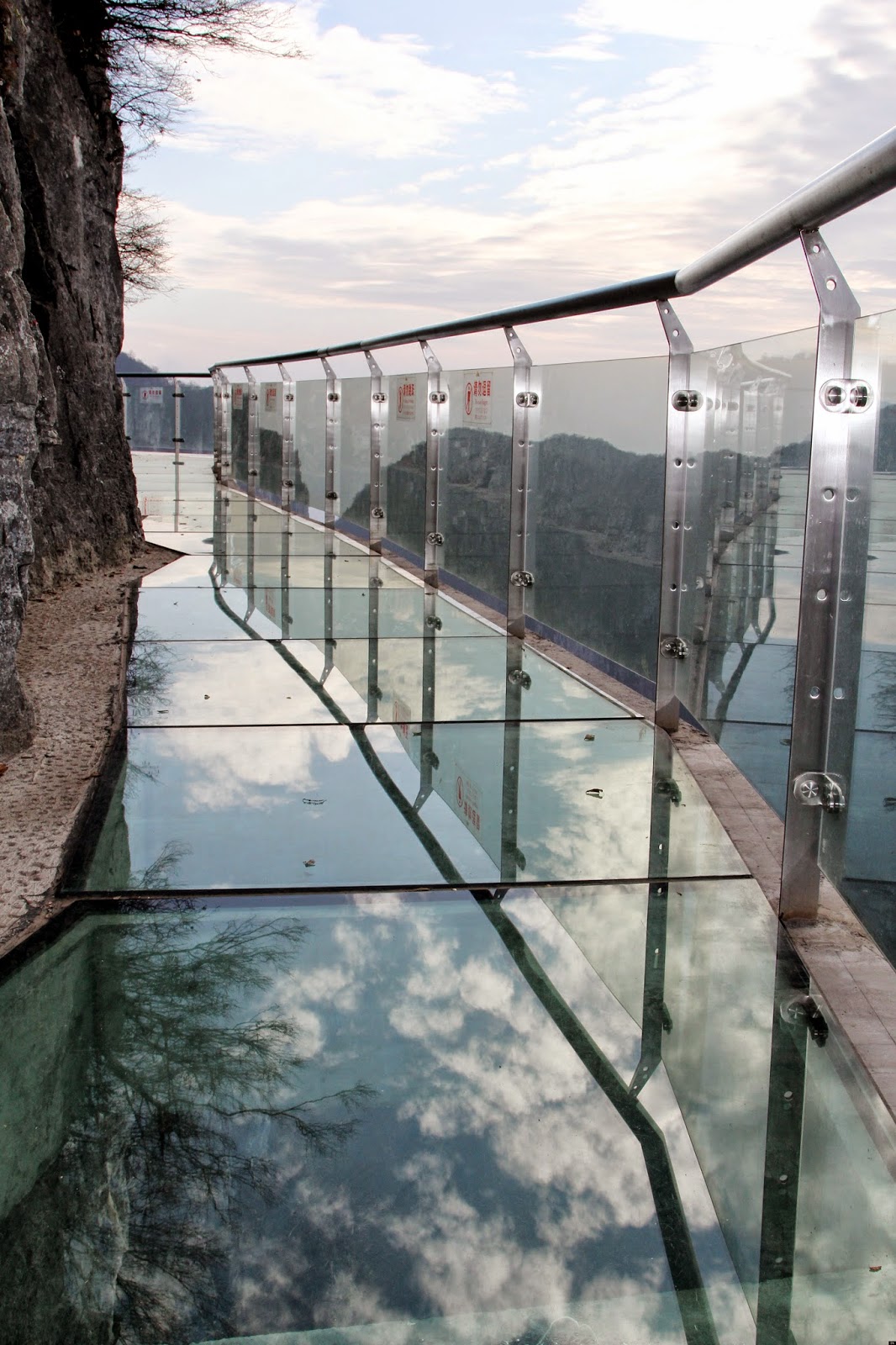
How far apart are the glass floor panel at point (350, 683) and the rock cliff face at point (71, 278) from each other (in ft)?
3.98

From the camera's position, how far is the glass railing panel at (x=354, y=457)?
8203 millimetres

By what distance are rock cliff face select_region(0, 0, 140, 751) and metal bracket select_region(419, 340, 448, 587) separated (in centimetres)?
187

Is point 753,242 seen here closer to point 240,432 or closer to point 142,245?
point 240,432

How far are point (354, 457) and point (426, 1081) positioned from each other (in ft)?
22.9

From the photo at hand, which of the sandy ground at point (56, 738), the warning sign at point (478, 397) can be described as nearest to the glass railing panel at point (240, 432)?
the sandy ground at point (56, 738)

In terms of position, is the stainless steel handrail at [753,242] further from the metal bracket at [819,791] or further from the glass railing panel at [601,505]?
the metal bracket at [819,791]

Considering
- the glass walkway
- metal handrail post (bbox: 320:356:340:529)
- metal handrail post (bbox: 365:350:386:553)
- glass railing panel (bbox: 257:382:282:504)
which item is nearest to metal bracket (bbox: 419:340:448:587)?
metal handrail post (bbox: 365:350:386:553)

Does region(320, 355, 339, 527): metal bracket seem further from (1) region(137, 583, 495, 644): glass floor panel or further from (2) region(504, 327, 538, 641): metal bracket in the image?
(2) region(504, 327, 538, 641): metal bracket

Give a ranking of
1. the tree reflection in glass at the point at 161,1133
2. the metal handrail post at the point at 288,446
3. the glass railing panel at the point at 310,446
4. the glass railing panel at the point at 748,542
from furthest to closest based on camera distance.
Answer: the metal handrail post at the point at 288,446 → the glass railing panel at the point at 310,446 → the glass railing panel at the point at 748,542 → the tree reflection in glass at the point at 161,1133

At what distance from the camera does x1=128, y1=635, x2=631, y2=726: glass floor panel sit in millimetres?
4212

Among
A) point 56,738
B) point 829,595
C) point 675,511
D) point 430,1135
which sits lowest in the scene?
point 430,1135

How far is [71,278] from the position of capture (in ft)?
26.5

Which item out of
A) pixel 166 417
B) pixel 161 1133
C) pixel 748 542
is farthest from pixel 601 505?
pixel 166 417

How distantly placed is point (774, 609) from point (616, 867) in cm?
75
